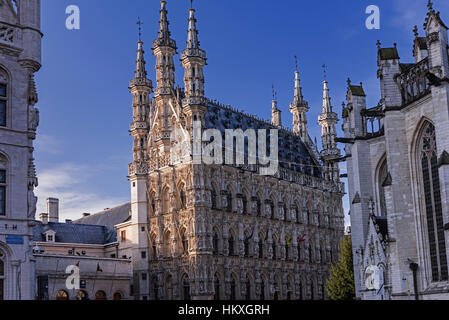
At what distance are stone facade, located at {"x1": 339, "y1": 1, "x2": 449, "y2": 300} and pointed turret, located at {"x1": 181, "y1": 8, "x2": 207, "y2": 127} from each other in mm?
26524

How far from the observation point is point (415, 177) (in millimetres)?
31812

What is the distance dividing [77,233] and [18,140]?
135 ft

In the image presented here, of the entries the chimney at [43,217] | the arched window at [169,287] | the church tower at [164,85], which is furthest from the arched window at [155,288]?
the chimney at [43,217]

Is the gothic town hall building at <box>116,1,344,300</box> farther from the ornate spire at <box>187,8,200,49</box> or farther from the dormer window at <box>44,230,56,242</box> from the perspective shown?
the dormer window at <box>44,230,56,242</box>

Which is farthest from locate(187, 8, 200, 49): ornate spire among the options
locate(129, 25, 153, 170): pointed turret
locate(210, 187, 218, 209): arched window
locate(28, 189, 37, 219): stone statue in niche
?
locate(28, 189, 37, 219): stone statue in niche

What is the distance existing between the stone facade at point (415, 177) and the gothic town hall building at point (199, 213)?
78.9ft

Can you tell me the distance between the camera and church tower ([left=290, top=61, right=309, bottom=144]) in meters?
Result: 83.4

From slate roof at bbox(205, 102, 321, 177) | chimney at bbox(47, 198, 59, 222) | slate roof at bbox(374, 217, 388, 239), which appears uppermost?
slate roof at bbox(205, 102, 321, 177)

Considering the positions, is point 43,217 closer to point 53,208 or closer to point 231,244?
point 53,208

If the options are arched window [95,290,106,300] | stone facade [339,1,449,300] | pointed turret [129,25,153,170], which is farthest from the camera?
pointed turret [129,25,153,170]

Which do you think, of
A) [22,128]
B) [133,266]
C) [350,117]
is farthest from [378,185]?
[133,266]

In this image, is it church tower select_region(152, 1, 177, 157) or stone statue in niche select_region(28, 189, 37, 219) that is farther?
church tower select_region(152, 1, 177, 157)

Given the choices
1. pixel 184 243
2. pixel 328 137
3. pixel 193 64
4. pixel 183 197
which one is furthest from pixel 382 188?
pixel 328 137
